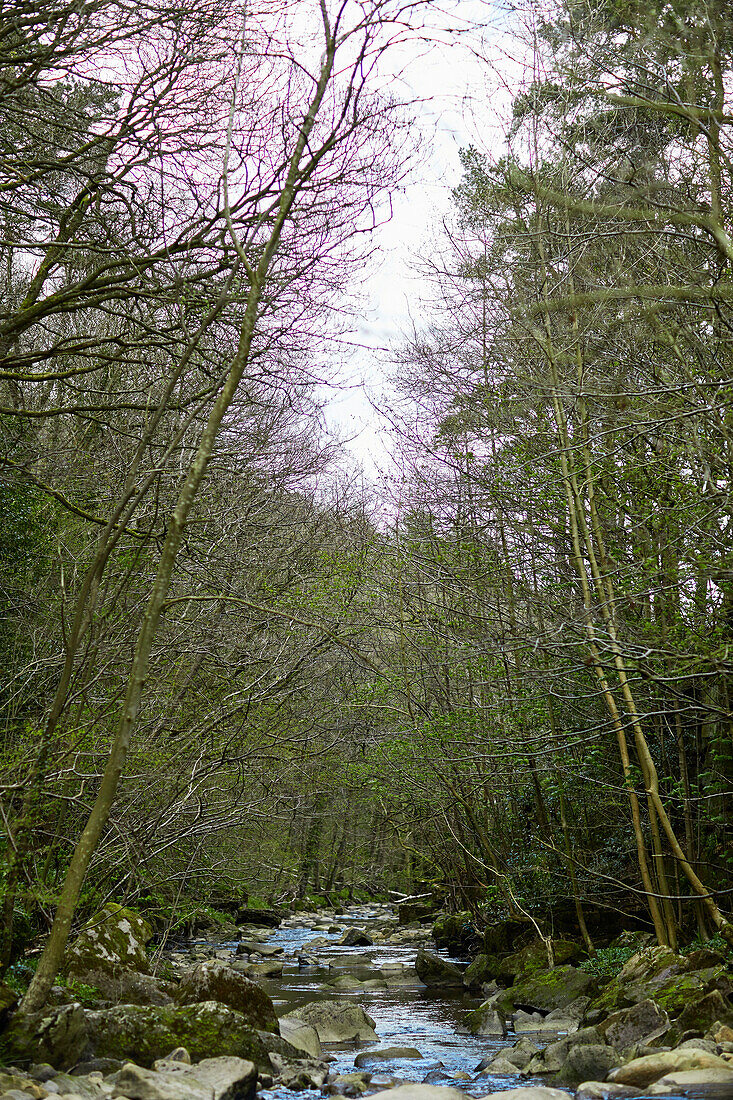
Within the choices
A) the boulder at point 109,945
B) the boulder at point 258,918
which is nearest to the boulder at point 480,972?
the boulder at point 109,945

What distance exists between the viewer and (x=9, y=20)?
5969 millimetres

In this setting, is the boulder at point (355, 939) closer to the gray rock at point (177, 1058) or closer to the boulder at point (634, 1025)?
the boulder at point (634, 1025)

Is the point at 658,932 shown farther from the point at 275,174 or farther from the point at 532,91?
the point at 532,91

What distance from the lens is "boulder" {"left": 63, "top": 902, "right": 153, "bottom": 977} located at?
7324 mm

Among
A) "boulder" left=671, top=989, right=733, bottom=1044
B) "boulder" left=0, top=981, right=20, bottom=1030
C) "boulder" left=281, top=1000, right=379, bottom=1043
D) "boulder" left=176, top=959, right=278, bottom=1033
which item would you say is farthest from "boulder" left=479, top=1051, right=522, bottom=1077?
"boulder" left=0, top=981, right=20, bottom=1030

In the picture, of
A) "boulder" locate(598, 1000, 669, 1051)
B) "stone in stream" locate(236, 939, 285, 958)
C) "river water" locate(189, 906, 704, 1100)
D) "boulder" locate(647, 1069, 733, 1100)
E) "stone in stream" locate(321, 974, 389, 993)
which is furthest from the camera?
"stone in stream" locate(236, 939, 285, 958)

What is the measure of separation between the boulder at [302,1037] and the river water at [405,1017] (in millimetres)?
230

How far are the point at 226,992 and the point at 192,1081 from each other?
7.83 feet

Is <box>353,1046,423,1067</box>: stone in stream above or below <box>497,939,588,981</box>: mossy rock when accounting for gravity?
above

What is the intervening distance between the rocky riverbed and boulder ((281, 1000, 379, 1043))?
0.02m

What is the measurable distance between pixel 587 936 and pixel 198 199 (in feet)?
31.6

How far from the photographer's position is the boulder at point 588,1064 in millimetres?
6512

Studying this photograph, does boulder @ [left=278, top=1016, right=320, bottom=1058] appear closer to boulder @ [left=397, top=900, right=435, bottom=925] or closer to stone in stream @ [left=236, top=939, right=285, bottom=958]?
stone in stream @ [left=236, top=939, right=285, bottom=958]

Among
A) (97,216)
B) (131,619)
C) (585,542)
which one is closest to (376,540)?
(585,542)
